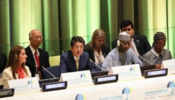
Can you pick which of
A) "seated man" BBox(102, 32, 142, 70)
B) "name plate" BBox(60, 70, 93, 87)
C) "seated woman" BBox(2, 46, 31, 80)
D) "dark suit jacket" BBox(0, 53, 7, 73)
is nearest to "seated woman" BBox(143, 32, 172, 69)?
"seated man" BBox(102, 32, 142, 70)

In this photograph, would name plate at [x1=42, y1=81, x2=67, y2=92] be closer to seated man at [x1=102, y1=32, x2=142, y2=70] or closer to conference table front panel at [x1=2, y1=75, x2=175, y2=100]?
conference table front panel at [x1=2, y1=75, x2=175, y2=100]

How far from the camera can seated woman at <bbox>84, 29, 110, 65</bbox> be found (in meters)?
4.07

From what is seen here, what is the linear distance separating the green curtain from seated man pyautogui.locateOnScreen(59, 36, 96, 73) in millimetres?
767

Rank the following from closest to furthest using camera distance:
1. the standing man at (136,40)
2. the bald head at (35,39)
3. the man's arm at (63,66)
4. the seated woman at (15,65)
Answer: the seated woman at (15,65) < the man's arm at (63,66) < the bald head at (35,39) < the standing man at (136,40)

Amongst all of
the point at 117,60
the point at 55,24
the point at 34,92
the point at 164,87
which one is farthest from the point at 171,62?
the point at 55,24

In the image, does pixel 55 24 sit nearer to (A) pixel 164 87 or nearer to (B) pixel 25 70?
(B) pixel 25 70

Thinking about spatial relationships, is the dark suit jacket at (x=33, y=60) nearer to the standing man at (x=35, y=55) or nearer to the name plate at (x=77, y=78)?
the standing man at (x=35, y=55)

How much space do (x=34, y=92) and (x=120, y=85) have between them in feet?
2.11

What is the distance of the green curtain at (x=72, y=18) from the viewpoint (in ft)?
15.6

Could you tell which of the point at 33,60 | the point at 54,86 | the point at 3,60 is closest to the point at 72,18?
the point at 33,60

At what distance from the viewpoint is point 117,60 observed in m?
3.59

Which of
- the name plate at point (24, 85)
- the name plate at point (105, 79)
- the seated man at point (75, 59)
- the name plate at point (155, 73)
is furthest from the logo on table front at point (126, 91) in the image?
the seated man at point (75, 59)

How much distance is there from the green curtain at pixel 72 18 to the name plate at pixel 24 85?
1521mm

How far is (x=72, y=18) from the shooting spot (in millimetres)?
5312
